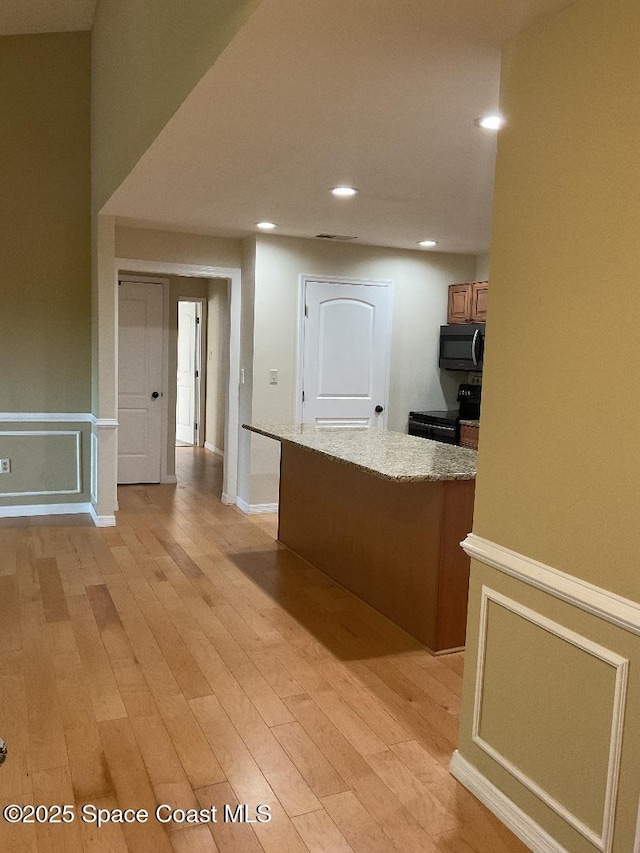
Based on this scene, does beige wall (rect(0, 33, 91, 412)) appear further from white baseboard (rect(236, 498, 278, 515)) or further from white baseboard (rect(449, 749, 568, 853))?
white baseboard (rect(449, 749, 568, 853))

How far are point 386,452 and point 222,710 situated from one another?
5.26ft

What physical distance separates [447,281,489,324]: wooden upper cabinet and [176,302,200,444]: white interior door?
4.17 metres

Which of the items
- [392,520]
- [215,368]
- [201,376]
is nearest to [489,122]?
[392,520]

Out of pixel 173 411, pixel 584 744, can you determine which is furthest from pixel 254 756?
pixel 173 411

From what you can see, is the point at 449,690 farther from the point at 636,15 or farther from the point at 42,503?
the point at 42,503

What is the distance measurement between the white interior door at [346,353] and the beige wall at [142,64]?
199 centimetres

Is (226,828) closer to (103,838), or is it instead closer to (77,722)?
(103,838)

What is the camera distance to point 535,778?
2.03m

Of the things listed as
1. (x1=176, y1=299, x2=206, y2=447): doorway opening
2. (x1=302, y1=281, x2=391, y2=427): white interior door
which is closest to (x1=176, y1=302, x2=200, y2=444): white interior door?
(x1=176, y1=299, x2=206, y2=447): doorway opening

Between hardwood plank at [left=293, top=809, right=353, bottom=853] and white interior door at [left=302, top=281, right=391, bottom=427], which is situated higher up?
white interior door at [left=302, top=281, right=391, bottom=427]

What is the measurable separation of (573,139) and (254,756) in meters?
2.22

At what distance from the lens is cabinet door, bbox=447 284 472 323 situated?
6.21 metres

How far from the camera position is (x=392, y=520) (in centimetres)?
374

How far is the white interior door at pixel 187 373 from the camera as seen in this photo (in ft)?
31.8
